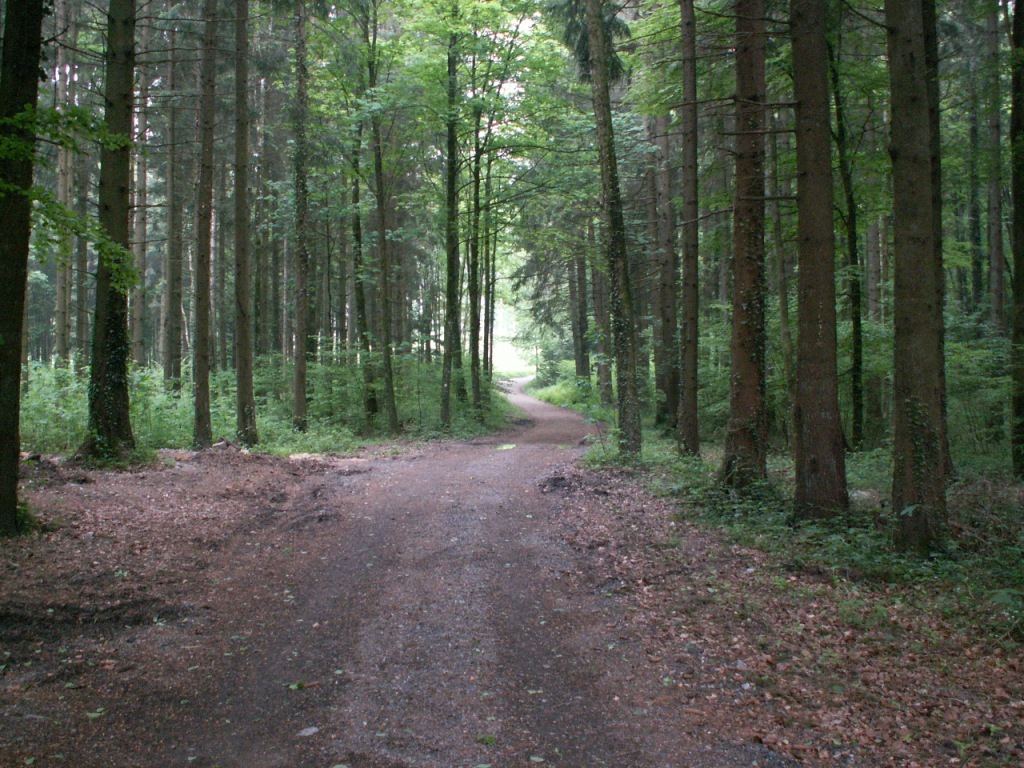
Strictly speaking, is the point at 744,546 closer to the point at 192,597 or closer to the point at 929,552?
the point at 929,552

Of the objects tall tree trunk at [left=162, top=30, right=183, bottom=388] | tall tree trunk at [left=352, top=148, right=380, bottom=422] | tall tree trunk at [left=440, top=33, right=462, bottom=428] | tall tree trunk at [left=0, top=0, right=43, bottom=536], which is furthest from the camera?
tall tree trunk at [left=352, top=148, right=380, bottom=422]

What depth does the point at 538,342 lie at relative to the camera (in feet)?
168

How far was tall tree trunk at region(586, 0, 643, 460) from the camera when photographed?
475 inches

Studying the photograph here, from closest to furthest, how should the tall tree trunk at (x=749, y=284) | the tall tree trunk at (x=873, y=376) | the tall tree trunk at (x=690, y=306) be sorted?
the tall tree trunk at (x=749, y=284) < the tall tree trunk at (x=690, y=306) < the tall tree trunk at (x=873, y=376)

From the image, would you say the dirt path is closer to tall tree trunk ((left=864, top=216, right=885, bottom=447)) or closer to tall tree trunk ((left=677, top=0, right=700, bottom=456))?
tall tree trunk ((left=677, top=0, right=700, bottom=456))

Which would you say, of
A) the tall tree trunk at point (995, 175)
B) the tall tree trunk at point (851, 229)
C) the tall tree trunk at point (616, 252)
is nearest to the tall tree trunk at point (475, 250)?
the tall tree trunk at point (616, 252)

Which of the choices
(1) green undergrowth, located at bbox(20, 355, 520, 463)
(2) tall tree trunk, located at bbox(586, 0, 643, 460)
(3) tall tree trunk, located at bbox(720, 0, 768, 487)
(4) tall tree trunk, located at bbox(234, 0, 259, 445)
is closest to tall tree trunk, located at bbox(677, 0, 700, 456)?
(2) tall tree trunk, located at bbox(586, 0, 643, 460)

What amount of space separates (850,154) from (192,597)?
45.2 ft

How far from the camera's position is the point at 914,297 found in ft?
21.1

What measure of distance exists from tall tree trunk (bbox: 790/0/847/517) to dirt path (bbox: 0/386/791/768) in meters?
3.15

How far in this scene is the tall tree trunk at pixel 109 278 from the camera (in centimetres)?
1028

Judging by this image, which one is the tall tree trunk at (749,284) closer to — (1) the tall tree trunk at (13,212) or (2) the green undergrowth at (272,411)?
(1) the tall tree trunk at (13,212)

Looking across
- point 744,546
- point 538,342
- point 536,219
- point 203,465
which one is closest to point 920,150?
point 744,546

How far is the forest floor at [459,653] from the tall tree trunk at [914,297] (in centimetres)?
122
